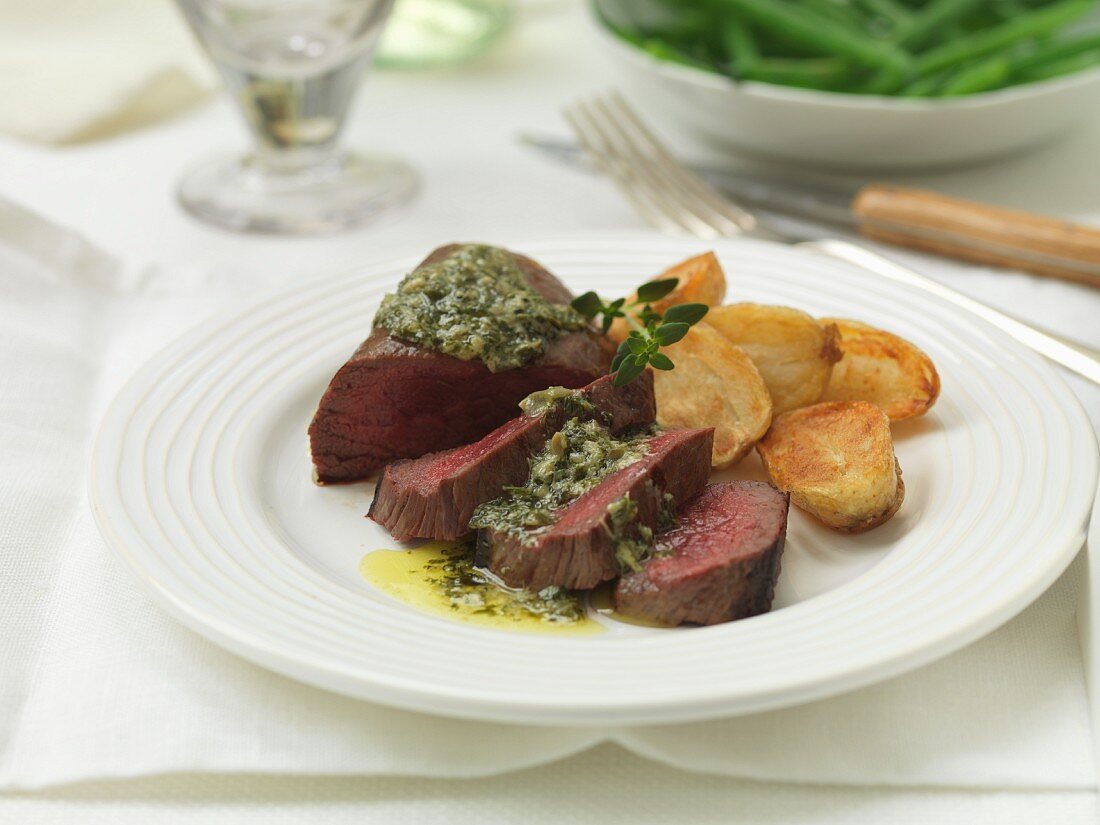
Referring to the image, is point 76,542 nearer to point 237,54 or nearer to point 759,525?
point 759,525

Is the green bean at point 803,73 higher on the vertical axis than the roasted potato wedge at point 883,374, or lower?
lower

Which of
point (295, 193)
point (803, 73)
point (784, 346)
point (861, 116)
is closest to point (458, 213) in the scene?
point (295, 193)

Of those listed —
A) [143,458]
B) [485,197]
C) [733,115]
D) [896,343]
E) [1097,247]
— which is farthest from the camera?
[485,197]

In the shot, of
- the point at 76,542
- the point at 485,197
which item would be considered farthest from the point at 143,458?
the point at 485,197

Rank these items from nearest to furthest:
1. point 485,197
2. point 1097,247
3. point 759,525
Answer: point 759,525
point 1097,247
point 485,197

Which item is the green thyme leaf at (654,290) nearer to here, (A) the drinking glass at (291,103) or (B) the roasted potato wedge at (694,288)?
(B) the roasted potato wedge at (694,288)

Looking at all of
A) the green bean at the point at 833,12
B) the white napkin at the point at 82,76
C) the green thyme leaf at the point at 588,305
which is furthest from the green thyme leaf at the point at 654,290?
the white napkin at the point at 82,76

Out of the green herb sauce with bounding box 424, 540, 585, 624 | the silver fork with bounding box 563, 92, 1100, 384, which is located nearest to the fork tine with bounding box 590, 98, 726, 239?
the silver fork with bounding box 563, 92, 1100, 384
